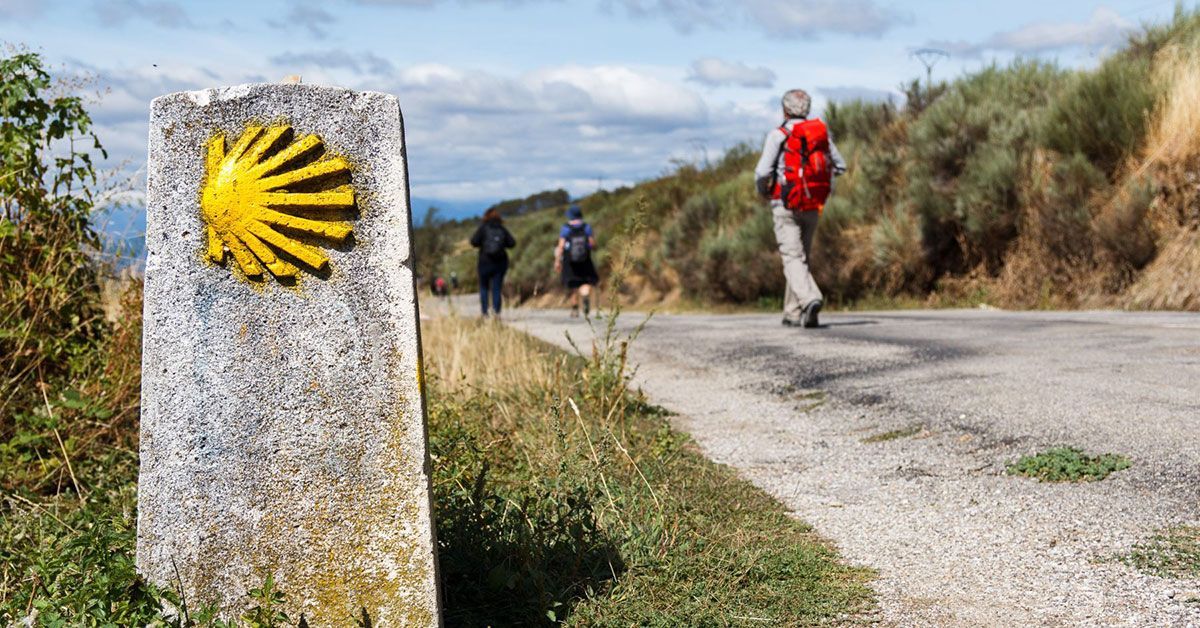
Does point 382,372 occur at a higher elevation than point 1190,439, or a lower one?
higher

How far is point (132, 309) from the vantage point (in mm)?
6305

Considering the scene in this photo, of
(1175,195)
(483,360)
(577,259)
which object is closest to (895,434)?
(483,360)

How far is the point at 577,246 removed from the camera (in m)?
15.7

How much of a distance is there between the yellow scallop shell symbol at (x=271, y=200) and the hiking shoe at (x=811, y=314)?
8284 millimetres

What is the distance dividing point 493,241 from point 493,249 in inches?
4.2

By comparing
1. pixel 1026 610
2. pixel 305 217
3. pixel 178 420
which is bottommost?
pixel 1026 610

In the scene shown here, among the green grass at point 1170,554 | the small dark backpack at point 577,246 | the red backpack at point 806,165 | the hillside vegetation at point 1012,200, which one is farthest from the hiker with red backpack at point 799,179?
the green grass at point 1170,554

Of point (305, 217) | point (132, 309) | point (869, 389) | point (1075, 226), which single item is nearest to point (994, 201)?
point (1075, 226)

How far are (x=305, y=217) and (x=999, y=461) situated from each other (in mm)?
3668

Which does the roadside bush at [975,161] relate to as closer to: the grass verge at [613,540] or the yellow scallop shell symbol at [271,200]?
the grass verge at [613,540]

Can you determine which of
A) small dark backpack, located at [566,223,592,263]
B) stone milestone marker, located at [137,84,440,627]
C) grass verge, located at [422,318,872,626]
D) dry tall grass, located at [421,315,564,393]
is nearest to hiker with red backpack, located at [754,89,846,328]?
dry tall grass, located at [421,315,564,393]

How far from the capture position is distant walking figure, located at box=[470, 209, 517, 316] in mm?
15062

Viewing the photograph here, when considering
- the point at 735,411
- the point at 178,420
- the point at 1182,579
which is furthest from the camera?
the point at 735,411

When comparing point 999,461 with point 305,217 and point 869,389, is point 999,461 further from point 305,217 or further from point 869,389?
point 305,217
